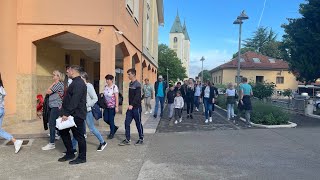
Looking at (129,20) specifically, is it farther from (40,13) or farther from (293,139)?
(293,139)

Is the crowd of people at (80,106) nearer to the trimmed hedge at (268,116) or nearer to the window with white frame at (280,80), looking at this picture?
the trimmed hedge at (268,116)

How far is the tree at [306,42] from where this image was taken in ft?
62.2

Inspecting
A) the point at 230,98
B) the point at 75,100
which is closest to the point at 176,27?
the point at 230,98

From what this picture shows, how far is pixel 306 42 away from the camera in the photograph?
64.0 feet

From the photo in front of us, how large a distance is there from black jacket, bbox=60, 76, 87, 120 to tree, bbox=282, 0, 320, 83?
15.8 m

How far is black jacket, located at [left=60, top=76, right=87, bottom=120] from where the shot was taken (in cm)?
617

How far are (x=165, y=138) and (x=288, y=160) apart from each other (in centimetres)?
337

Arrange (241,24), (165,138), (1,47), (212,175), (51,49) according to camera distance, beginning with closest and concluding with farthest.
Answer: (212,175), (165,138), (1,47), (51,49), (241,24)

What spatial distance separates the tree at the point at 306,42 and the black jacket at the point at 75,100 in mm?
15844

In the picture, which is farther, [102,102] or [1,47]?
[1,47]

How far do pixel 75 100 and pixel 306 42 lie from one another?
1693 centimetres

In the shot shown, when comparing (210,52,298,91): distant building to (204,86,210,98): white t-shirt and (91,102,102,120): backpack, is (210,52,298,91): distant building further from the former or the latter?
(91,102,102,120): backpack

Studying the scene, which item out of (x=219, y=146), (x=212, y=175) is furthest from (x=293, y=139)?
(x=212, y=175)

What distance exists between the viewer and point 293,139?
9164 mm
